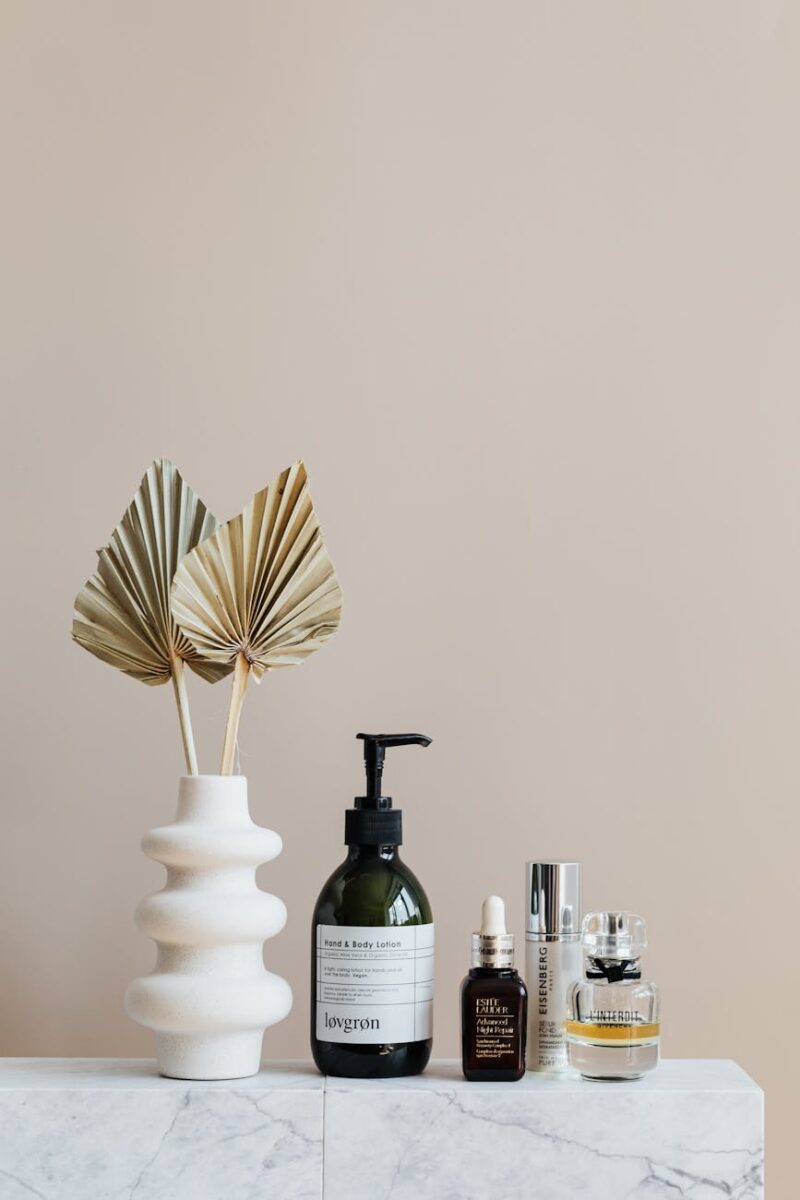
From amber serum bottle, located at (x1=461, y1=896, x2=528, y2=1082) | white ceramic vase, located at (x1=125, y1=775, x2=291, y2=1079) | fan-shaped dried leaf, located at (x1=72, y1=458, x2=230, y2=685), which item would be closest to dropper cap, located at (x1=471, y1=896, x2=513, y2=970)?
amber serum bottle, located at (x1=461, y1=896, x2=528, y2=1082)

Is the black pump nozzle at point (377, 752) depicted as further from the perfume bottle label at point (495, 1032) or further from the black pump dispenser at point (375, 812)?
the perfume bottle label at point (495, 1032)

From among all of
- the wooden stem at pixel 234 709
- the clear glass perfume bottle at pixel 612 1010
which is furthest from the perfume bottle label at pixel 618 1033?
the wooden stem at pixel 234 709

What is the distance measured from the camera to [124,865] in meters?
0.93

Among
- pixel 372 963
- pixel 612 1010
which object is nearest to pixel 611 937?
pixel 612 1010

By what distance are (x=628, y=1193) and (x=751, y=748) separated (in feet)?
1.10

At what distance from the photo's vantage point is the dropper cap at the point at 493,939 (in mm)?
765

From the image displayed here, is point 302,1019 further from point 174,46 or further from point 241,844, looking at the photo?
point 174,46

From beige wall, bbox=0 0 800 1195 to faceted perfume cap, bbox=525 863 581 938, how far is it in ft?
0.39

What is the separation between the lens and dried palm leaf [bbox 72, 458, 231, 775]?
2.65ft

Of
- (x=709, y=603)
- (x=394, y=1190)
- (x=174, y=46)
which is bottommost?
(x=394, y=1190)

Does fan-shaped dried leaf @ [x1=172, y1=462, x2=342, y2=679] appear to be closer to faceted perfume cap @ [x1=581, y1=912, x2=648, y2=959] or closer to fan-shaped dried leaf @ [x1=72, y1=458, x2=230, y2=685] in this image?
fan-shaped dried leaf @ [x1=72, y1=458, x2=230, y2=685]

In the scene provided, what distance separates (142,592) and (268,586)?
85mm

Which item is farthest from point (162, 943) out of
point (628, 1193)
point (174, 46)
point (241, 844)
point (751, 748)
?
point (174, 46)

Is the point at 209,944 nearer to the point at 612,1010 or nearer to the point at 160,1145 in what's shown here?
the point at 160,1145
